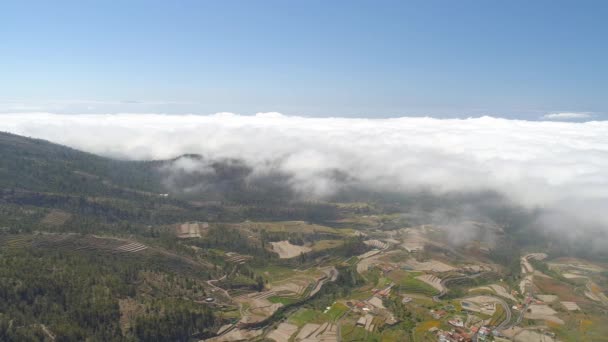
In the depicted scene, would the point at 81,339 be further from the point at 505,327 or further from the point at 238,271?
the point at 505,327

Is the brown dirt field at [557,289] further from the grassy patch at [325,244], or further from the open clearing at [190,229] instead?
the open clearing at [190,229]

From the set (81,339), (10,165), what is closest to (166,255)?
(81,339)

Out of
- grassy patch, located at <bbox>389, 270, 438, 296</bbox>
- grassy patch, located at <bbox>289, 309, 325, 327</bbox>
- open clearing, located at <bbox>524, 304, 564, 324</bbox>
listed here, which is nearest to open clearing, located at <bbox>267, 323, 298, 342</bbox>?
grassy patch, located at <bbox>289, 309, 325, 327</bbox>

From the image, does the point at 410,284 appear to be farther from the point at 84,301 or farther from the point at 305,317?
the point at 84,301

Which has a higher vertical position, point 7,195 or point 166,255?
point 7,195

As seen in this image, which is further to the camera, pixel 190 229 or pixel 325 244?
Answer: pixel 190 229

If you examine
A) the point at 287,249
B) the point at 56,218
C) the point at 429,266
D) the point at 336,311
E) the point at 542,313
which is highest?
the point at 56,218

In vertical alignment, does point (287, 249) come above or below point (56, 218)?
below

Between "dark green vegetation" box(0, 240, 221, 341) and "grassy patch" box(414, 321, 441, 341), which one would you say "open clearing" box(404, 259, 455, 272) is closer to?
"grassy patch" box(414, 321, 441, 341)

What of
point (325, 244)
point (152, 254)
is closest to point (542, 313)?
point (325, 244)
